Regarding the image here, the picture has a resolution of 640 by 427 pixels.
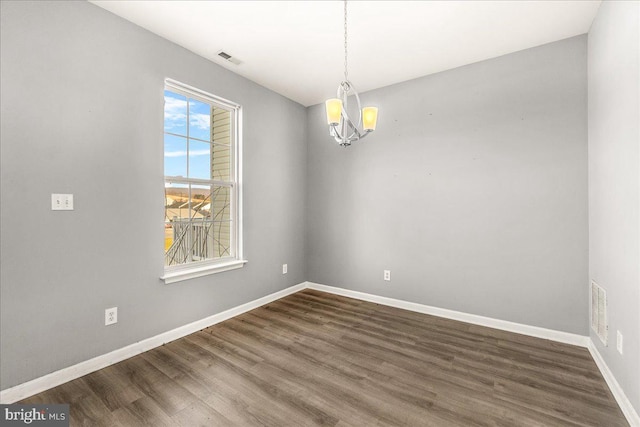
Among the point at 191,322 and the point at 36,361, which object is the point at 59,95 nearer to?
the point at 36,361

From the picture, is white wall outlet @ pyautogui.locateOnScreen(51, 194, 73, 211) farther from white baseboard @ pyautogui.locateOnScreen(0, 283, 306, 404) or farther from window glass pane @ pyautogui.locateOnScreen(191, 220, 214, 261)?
white baseboard @ pyautogui.locateOnScreen(0, 283, 306, 404)

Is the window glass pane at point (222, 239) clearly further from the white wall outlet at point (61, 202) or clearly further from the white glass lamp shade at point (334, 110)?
the white glass lamp shade at point (334, 110)

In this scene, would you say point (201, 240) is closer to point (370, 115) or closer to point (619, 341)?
point (370, 115)

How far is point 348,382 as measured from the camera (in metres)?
2.07

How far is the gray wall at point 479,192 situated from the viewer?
266 centimetres

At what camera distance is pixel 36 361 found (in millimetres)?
1938

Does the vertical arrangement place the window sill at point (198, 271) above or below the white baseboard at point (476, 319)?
above

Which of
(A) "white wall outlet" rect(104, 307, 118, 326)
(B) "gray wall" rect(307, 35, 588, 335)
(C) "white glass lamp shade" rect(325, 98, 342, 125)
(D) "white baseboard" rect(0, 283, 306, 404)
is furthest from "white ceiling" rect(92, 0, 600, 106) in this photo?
(D) "white baseboard" rect(0, 283, 306, 404)

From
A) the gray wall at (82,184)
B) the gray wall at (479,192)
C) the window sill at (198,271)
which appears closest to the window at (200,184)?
the window sill at (198,271)

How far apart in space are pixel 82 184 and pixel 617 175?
378 centimetres

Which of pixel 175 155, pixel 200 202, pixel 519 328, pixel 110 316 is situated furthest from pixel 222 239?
pixel 519 328

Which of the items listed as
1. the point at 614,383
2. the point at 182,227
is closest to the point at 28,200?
the point at 182,227

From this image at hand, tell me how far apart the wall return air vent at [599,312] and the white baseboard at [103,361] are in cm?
333

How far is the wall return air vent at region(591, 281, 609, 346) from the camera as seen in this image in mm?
2163
